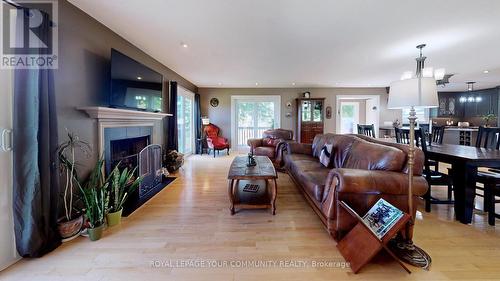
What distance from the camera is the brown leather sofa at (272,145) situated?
5004 millimetres

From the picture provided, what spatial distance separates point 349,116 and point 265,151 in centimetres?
641

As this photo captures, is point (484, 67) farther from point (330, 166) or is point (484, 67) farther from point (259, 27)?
point (259, 27)

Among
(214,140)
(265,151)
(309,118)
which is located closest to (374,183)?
(265,151)

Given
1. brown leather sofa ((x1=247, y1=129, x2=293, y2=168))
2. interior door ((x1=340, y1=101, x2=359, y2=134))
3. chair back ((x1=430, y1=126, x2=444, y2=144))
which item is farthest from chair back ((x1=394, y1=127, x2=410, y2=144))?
interior door ((x1=340, y1=101, x2=359, y2=134))

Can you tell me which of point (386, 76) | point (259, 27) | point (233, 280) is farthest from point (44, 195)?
point (386, 76)

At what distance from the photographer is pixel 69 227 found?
6.93 feet

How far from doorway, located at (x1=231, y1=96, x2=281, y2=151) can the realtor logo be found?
6.26 meters

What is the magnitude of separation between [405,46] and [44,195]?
4.95m

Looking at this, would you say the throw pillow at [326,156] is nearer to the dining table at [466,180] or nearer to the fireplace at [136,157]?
the dining table at [466,180]

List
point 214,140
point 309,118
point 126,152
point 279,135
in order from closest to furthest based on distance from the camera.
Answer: point 126,152
point 279,135
point 214,140
point 309,118

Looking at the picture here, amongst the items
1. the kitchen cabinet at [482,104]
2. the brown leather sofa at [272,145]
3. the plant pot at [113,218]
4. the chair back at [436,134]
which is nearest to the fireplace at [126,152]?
the plant pot at [113,218]

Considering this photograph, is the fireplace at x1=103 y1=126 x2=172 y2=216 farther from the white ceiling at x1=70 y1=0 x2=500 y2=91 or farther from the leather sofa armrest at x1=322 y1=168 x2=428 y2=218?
the leather sofa armrest at x1=322 y1=168 x2=428 y2=218

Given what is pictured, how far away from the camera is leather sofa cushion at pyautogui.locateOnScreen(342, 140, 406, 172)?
2195 mm

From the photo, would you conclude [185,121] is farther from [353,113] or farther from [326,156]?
[353,113]
